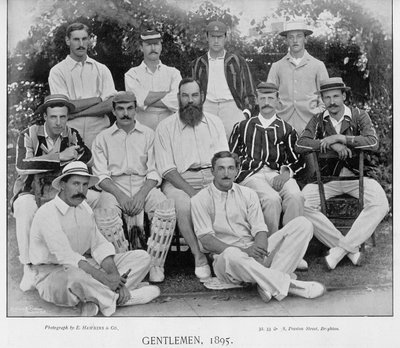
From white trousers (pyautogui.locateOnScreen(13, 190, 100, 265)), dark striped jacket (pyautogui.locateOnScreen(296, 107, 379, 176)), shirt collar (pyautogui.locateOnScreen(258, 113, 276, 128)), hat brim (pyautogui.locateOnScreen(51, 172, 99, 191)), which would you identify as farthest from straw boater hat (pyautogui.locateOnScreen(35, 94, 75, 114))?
dark striped jacket (pyautogui.locateOnScreen(296, 107, 379, 176))

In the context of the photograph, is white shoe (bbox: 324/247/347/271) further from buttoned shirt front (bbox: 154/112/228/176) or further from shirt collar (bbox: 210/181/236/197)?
buttoned shirt front (bbox: 154/112/228/176)

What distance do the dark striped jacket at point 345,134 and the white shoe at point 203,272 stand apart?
1.59 meters

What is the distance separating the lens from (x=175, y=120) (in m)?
8.09

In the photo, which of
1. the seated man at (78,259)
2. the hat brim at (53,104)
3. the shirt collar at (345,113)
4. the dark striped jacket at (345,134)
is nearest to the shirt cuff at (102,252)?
the seated man at (78,259)

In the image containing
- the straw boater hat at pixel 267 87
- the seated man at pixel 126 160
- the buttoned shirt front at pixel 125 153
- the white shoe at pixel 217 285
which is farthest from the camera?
the straw boater hat at pixel 267 87

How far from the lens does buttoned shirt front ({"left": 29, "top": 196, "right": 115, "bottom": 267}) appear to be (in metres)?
7.57

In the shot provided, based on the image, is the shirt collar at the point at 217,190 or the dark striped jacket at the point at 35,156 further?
the dark striped jacket at the point at 35,156

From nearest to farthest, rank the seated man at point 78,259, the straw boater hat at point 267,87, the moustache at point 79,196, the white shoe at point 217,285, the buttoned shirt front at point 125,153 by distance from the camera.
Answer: the seated man at point 78,259
the moustache at point 79,196
the white shoe at point 217,285
the buttoned shirt front at point 125,153
the straw boater hat at point 267,87

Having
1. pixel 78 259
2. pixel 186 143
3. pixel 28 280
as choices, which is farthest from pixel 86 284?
pixel 186 143

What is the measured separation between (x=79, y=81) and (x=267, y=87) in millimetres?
2033

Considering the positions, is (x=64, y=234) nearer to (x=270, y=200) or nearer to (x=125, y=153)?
(x=125, y=153)

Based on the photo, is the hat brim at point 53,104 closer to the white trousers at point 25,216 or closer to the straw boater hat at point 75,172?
the straw boater hat at point 75,172

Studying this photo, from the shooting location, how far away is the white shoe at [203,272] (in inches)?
308
